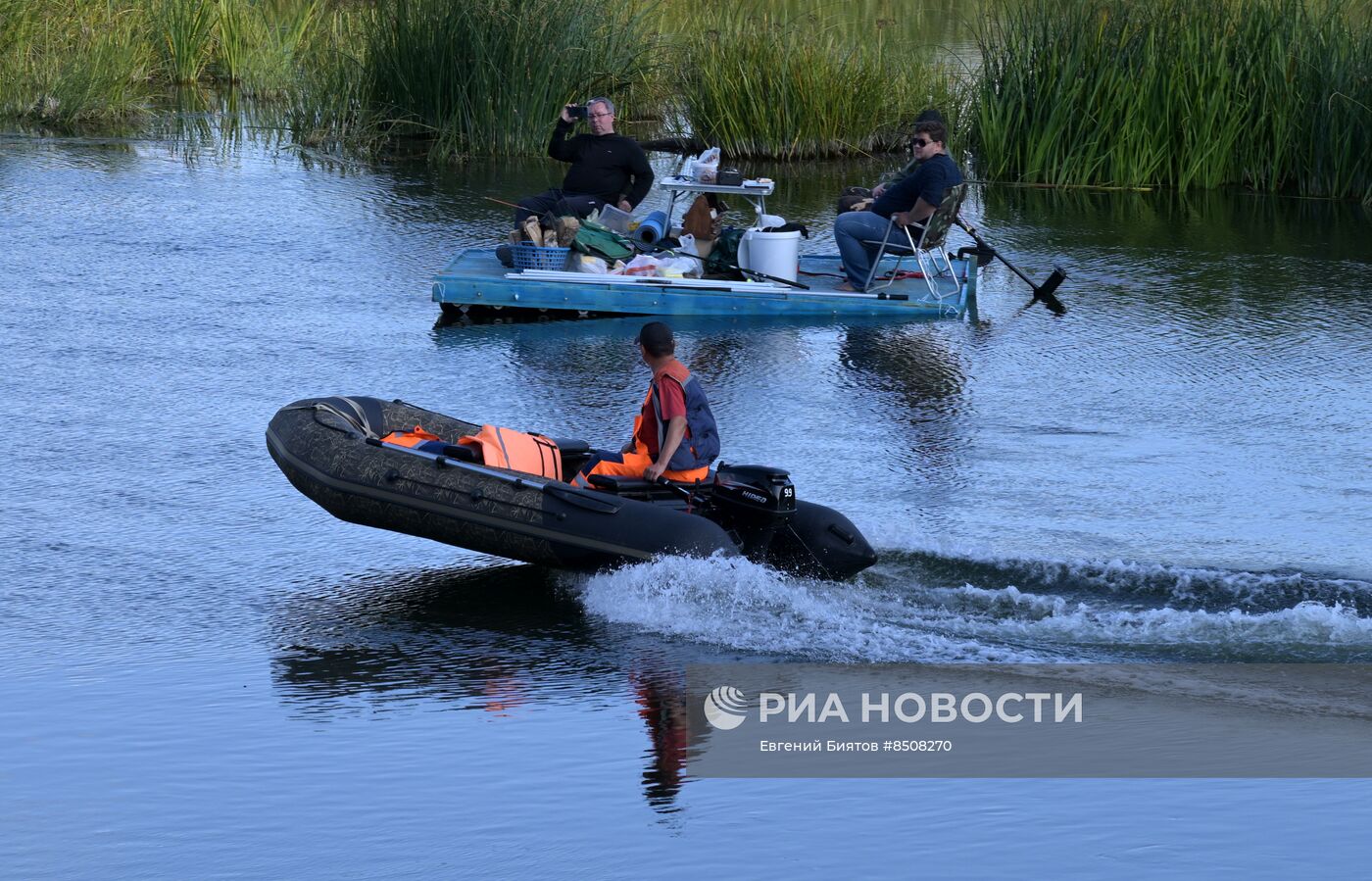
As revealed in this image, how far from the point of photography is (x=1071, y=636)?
7102 millimetres

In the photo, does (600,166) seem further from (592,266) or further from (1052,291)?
(1052,291)

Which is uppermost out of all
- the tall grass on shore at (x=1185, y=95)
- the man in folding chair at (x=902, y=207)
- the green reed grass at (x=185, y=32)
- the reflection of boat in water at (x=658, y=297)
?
the green reed grass at (x=185, y=32)

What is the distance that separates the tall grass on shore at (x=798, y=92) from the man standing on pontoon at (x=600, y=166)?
18.4 ft

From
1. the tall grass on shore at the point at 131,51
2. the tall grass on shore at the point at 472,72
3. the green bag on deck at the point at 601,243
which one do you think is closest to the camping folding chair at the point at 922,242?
the green bag on deck at the point at 601,243

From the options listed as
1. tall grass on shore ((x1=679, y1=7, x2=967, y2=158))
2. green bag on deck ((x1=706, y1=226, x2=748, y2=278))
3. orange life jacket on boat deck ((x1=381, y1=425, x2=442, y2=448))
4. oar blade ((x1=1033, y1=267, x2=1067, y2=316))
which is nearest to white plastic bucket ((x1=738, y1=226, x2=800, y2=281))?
green bag on deck ((x1=706, y1=226, x2=748, y2=278))

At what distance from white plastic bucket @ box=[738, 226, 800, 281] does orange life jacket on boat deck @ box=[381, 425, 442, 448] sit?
17.1ft

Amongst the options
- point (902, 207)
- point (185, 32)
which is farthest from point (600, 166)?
point (185, 32)

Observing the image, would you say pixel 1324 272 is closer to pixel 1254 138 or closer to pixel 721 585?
pixel 1254 138

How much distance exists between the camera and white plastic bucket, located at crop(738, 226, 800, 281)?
13211mm

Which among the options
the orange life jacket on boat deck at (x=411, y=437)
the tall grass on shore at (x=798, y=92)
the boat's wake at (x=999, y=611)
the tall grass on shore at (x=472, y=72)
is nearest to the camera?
the boat's wake at (x=999, y=611)

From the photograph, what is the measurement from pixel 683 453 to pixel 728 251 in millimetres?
5776

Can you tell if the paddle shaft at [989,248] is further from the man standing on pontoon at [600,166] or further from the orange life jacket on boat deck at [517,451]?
the orange life jacket on boat deck at [517,451]

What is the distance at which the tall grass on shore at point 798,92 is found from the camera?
19.4 m

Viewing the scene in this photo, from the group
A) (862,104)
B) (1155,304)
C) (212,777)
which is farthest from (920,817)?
(862,104)
